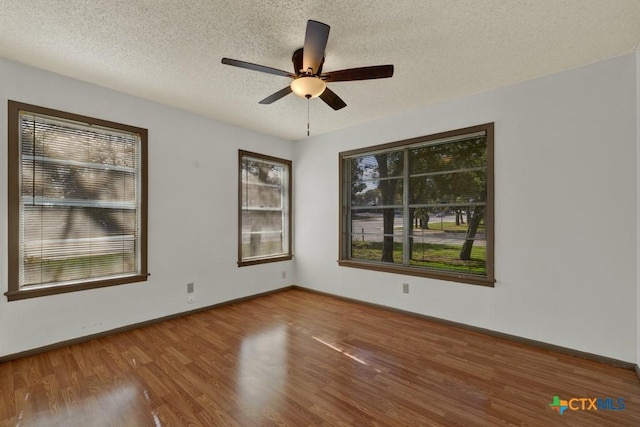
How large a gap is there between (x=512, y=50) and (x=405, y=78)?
918mm

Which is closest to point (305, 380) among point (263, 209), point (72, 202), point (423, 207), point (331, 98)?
point (331, 98)

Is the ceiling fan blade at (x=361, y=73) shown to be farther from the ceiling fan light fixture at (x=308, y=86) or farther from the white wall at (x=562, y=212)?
the white wall at (x=562, y=212)

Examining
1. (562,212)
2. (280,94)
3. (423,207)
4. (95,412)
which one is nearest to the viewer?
(95,412)

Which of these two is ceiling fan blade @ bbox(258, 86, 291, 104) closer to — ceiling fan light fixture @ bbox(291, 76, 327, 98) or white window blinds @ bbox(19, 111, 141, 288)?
ceiling fan light fixture @ bbox(291, 76, 327, 98)

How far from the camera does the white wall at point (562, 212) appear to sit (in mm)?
2531

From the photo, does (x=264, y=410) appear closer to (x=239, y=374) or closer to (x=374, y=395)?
(x=239, y=374)

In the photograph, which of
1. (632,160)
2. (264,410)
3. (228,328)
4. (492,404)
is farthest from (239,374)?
(632,160)

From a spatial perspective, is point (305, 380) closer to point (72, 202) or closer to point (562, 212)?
point (562, 212)

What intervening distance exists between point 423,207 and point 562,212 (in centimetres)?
144

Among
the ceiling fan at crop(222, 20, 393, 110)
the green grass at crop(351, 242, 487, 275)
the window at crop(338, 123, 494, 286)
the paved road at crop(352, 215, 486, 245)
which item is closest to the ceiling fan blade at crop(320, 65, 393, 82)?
the ceiling fan at crop(222, 20, 393, 110)

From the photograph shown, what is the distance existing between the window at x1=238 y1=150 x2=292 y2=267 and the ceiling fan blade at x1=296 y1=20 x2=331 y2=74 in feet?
8.55

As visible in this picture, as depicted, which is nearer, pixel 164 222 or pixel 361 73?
pixel 361 73

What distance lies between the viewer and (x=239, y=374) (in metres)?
2.39

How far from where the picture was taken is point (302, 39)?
230cm
